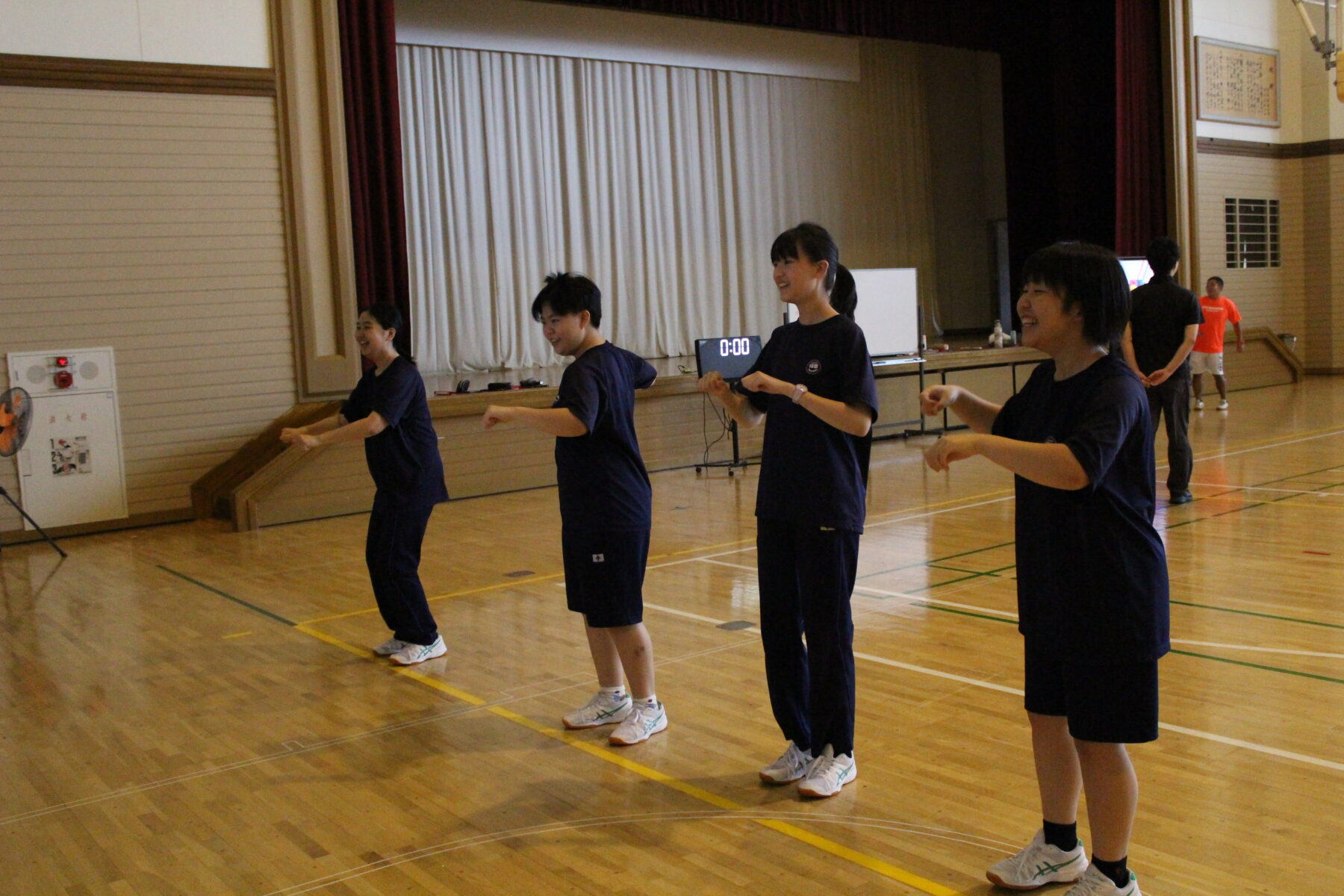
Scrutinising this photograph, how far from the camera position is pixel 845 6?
14023mm

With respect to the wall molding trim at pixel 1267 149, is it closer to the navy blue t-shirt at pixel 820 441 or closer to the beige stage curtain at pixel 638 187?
the beige stage curtain at pixel 638 187

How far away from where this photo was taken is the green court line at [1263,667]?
13.7 ft

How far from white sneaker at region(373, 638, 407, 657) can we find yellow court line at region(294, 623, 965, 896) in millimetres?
42

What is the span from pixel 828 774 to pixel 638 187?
41.0 ft

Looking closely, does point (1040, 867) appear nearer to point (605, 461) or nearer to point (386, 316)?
point (605, 461)

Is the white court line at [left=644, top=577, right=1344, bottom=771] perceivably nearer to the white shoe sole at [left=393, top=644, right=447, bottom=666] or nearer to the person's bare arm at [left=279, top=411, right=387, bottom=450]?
the white shoe sole at [left=393, top=644, right=447, bottom=666]

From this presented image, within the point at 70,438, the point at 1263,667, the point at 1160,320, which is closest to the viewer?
the point at 1263,667

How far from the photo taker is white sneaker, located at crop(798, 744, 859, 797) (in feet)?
10.9

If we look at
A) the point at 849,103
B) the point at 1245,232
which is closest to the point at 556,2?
the point at 849,103

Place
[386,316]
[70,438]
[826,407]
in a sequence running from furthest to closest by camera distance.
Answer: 1. [70,438]
2. [386,316]
3. [826,407]

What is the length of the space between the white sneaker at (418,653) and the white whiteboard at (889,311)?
7.80 m

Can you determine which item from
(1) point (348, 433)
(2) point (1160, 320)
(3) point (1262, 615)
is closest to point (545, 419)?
(1) point (348, 433)

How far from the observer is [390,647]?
516cm

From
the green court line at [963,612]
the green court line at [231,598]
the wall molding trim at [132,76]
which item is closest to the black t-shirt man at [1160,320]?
the green court line at [963,612]
